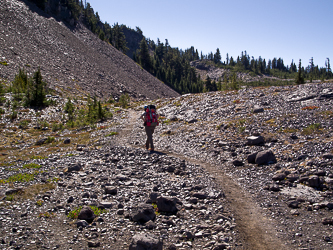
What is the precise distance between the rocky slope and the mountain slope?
34.2 metres

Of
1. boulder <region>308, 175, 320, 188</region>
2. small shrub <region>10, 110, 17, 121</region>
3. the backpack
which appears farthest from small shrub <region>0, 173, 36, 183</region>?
small shrub <region>10, 110, 17, 121</region>

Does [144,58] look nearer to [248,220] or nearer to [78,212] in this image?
A: [78,212]

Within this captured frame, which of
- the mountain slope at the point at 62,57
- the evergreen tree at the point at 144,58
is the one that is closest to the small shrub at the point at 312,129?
the mountain slope at the point at 62,57

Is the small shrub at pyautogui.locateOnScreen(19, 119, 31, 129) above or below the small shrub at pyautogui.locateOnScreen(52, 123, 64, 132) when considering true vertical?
above

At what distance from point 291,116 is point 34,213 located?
1853cm

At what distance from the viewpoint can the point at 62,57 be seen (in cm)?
6172

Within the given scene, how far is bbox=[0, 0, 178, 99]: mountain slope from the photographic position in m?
49.0

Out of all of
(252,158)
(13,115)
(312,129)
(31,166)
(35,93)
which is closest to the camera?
(31,166)

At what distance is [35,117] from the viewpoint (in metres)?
28.0

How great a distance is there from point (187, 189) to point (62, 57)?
6322 centimetres

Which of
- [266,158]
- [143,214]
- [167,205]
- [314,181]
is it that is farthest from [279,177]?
[143,214]

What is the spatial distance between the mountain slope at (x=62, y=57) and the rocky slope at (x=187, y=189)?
3424 cm

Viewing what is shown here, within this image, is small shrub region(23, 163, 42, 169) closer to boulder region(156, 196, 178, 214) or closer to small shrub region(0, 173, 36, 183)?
small shrub region(0, 173, 36, 183)

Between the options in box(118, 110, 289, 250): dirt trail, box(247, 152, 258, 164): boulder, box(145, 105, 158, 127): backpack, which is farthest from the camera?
box(145, 105, 158, 127): backpack
